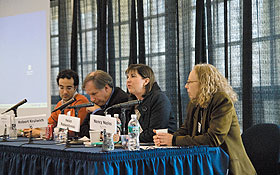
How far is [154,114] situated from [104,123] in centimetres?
65

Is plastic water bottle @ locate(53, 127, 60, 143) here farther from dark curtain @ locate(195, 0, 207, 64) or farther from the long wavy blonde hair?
dark curtain @ locate(195, 0, 207, 64)

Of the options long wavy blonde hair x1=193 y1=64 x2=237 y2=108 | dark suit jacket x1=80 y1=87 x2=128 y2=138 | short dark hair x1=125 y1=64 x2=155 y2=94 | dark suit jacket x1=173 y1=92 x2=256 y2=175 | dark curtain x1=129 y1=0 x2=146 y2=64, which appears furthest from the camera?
dark curtain x1=129 y1=0 x2=146 y2=64

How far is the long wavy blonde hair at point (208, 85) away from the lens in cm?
237

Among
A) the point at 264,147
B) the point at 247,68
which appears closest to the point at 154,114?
the point at 264,147

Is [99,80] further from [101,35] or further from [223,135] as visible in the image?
[101,35]

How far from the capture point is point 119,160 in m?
2.00

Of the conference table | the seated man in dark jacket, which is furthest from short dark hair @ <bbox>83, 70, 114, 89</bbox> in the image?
the conference table

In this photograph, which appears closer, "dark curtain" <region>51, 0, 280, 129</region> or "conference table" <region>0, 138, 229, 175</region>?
"conference table" <region>0, 138, 229, 175</region>

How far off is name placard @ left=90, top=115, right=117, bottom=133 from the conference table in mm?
117

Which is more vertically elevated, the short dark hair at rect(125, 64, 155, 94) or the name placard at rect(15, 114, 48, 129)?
the short dark hair at rect(125, 64, 155, 94)

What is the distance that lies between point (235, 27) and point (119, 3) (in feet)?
5.13

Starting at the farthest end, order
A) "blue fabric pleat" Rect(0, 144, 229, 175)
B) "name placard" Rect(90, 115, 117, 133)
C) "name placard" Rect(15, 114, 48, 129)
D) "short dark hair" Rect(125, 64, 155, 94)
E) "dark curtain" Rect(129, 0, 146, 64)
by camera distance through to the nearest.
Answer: "dark curtain" Rect(129, 0, 146, 64) < "short dark hair" Rect(125, 64, 155, 94) < "name placard" Rect(15, 114, 48, 129) < "name placard" Rect(90, 115, 117, 133) < "blue fabric pleat" Rect(0, 144, 229, 175)

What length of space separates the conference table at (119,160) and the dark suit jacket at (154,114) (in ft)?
1.70

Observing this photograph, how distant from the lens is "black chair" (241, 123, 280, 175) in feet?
8.08
